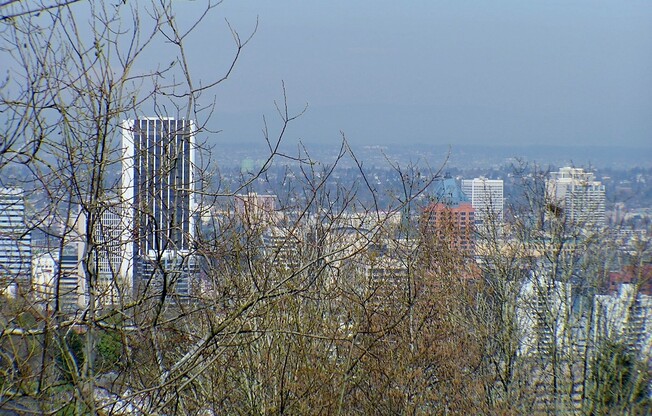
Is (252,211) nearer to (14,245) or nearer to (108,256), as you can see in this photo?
(108,256)

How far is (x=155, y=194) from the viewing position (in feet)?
14.8

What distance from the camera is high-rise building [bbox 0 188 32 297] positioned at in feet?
12.9

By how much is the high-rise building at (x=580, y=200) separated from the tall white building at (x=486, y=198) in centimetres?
116

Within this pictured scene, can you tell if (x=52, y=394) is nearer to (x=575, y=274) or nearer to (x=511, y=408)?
(x=511, y=408)

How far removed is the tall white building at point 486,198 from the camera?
1491 centimetres

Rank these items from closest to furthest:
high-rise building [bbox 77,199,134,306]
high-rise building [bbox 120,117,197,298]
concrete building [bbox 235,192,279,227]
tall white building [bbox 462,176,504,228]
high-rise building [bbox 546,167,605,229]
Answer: high-rise building [bbox 77,199,134,306] < high-rise building [bbox 120,117,197,298] < concrete building [bbox 235,192,279,227] < high-rise building [bbox 546,167,605,229] < tall white building [bbox 462,176,504,228]

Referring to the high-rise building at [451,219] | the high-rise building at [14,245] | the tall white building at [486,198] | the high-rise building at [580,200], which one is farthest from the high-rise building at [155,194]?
the tall white building at [486,198]

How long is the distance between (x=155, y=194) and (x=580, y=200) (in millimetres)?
9883

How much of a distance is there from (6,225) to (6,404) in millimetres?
967

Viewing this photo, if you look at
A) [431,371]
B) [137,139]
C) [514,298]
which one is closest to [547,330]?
[514,298]

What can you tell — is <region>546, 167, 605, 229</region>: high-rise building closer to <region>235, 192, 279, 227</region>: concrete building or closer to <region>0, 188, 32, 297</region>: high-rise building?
<region>235, 192, 279, 227</region>: concrete building

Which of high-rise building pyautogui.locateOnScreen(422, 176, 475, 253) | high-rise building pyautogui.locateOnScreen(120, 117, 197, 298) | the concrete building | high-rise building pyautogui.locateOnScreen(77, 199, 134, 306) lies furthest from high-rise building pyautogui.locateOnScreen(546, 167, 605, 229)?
high-rise building pyautogui.locateOnScreen(77, 199, 134, 306)

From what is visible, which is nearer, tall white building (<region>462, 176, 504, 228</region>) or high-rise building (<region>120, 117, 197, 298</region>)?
high-rise building (<region>120, 117, 197, 298</region>)

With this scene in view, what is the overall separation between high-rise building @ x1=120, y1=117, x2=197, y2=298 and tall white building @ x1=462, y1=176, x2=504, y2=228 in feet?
34.6
